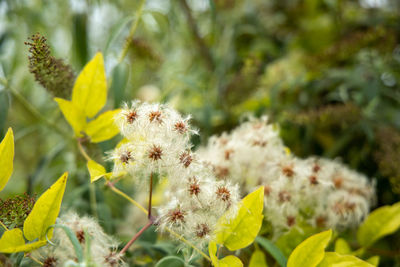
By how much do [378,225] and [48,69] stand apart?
482 millimetres

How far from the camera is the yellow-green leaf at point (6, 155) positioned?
0.30 metres

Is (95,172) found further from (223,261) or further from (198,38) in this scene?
(198,38)

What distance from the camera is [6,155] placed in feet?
1.01

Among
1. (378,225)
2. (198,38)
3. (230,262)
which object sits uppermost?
(198,38)

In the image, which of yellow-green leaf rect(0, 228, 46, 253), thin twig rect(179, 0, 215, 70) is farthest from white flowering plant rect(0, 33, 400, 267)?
thin twig rect(179, 0, 215, 70)

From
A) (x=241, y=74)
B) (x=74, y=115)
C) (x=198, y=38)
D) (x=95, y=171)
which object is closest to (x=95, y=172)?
(x=95, y=171)

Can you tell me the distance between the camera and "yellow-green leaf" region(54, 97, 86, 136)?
1.24ft

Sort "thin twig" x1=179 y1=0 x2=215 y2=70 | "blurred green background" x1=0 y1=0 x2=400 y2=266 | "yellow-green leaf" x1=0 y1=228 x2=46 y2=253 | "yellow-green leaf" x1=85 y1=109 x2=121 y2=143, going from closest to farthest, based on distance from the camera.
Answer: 1. "yellow-green leaf" x1=0 y1=228 x2=46 y2=253
2. "yellow-green leaf" x1=85 y1=109 x2=121 y2=143
3. "blurred green background" x1=0 y1=0 x2=400 y2=266
4. "thin twig" x1=179 y1=0 x2=215 y2=70

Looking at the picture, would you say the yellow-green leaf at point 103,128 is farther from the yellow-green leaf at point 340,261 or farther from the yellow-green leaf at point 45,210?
the yellow-green leaf at point 340,261

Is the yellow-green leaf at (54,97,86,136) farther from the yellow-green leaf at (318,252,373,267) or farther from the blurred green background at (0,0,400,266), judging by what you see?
the yellow-green leaf at (318,252,373,267)

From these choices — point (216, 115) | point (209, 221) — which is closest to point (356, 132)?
point (216, 115)

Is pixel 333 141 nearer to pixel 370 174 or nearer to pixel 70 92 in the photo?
pixel 370 174

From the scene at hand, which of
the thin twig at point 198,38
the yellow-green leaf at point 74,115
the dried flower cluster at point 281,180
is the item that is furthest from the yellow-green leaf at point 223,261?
the thin twig at point 198,38

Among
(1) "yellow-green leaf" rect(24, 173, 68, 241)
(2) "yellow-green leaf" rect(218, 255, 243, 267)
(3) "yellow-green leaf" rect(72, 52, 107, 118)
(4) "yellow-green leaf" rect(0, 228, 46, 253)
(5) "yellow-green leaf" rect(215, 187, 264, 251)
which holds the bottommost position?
(2) "yellow-green leaf" rect(218, 255, 243, 267)
